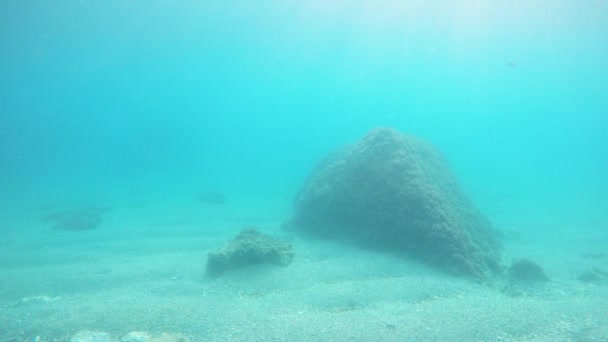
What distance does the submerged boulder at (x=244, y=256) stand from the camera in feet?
30.7

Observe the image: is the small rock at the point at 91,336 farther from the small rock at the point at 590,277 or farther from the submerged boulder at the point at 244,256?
the small rock at the point at 590,277

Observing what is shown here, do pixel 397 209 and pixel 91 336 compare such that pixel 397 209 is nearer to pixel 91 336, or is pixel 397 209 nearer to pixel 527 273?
pixel 527 273

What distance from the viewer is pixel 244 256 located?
374 inches

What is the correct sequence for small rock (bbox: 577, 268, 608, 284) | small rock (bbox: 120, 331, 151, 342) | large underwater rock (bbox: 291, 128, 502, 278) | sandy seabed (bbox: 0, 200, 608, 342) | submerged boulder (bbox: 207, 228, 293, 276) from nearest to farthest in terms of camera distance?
1. small rock (bbox: 120, 331, 151, 342)
2. sandy seabed (bbox: 0, 200, 608, 342)
3. large underwater rock (bbox: 291, 128, 502, 278)
4. submerged boulder (bbox: 207, 228, 293, 276)
5. small rock (bbox: 577, 268, 608, 284)

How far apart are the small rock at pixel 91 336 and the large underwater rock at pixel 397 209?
7.52 meters

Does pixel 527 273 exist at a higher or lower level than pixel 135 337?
higher

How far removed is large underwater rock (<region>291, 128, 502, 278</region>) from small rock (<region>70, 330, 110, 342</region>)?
24.7ft

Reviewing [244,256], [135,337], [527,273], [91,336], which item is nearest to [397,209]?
[527,273]

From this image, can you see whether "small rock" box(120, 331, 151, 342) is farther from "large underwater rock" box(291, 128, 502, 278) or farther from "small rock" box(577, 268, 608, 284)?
"small rock" box(577, 268, 608, 284)

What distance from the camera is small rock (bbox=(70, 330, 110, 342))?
6.16 m

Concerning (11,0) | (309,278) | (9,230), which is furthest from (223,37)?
(309,278)

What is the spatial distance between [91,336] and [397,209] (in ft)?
28.0

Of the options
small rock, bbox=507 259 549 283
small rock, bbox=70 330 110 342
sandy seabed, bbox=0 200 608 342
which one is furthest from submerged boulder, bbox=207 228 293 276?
small rock, bbox=507 259 549 283

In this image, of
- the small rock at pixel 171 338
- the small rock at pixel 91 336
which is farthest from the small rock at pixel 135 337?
the small rock at pixel 91 336
